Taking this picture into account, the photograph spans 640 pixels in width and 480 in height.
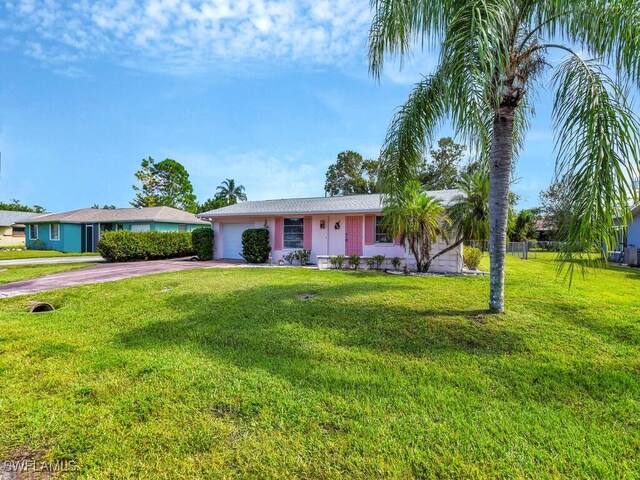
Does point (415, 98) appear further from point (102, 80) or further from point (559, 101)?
point (102, 80)

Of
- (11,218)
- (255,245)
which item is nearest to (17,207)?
(11,218)

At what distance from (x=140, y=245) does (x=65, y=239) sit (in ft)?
38.8

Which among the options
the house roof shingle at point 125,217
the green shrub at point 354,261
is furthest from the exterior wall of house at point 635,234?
the house roof shingle at point 125,217

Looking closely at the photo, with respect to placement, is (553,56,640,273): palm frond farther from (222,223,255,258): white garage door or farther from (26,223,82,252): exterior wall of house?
(26,223,82,252): exterior wall of house

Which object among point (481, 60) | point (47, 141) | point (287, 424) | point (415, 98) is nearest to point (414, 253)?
point (415, 98)

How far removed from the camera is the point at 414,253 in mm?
12930

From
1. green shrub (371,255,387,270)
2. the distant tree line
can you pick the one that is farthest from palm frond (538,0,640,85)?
the distant tree line

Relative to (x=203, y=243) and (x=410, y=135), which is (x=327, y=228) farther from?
(x=410, y=135)

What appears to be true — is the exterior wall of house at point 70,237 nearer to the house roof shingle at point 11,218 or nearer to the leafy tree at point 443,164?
the house roof shingle at point 11,218

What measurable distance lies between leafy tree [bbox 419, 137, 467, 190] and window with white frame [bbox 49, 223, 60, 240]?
3356cm

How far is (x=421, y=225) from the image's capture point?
489 inches

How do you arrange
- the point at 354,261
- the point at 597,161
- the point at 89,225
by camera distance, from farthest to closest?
1. the point at 89,225
2. the point at 354,261
3. the point at 597,161

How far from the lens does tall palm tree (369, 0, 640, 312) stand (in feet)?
14.3

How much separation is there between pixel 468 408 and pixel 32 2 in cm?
1279
